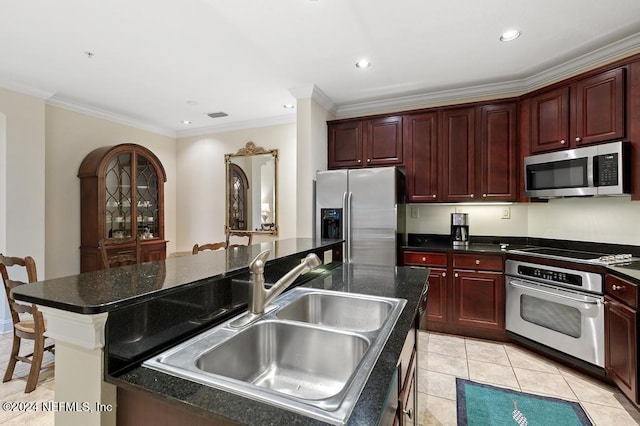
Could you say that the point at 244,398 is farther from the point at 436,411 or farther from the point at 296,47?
the point at 296,47

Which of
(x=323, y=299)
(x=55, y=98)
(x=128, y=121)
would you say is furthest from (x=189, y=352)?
(x=128, y=121)

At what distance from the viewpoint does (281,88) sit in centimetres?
346

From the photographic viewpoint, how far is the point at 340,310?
1472 millimetres

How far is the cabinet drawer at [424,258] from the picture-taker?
3158 millimetres

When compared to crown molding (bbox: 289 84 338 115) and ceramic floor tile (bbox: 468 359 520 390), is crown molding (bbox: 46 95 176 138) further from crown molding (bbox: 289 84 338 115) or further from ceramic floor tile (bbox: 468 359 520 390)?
ceramic floor tile (bbox: 468 359 520 390)

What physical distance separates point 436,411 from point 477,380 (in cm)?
57

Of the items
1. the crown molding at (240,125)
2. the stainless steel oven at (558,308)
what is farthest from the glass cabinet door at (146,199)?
the stainless steel oven at (558,308)

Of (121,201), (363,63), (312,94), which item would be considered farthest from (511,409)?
(121,201)

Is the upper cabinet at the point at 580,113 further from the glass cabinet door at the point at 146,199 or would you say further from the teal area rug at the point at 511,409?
the glass cabinet door at the point at 146,199

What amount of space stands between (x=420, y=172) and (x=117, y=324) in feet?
10.6

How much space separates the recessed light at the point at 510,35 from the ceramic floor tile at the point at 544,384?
2630 mm

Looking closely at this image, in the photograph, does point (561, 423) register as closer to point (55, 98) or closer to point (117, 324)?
point (117, 324)

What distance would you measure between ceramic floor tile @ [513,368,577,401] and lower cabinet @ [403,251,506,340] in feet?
1.76

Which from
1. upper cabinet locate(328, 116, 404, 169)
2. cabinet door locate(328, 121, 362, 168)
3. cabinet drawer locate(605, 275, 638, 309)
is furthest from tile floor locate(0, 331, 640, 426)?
cabinet door locate(328, 121, 362, 168)
